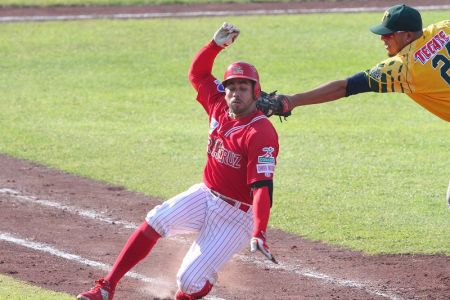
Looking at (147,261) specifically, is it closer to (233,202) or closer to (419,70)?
(233,202)

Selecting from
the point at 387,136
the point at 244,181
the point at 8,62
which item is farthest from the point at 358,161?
the point at 8,62

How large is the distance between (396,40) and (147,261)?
9.13 ft

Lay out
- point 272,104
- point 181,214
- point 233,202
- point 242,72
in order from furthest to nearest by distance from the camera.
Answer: point 272,104 → point 233,202 → point 181,214 → point 242,72

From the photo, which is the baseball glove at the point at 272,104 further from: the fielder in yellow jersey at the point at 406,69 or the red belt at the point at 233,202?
the red belt at the point at 233,202

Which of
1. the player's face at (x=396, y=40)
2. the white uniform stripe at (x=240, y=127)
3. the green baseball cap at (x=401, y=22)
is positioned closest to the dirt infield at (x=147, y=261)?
the white uniform stripe at (x=240, y=127)

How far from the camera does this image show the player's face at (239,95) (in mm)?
6902

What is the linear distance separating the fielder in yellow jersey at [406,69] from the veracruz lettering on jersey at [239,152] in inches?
16.7

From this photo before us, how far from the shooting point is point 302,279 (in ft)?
26.7

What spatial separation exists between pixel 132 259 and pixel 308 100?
183cm

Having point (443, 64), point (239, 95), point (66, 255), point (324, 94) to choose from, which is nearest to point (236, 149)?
point (239, 95)

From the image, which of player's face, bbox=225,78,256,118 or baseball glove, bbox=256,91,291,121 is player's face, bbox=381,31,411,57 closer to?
baseball glove, bbox=256,91,291,121

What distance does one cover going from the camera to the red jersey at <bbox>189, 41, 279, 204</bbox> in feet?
22.1

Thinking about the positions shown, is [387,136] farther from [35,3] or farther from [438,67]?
[35,3]

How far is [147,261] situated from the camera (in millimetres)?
8570
